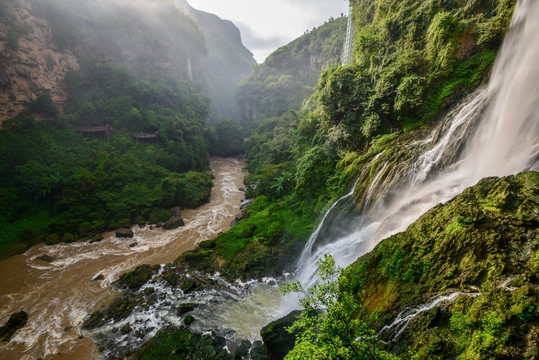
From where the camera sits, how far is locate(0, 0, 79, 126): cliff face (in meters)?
25.3

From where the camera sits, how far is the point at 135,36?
46000 mm

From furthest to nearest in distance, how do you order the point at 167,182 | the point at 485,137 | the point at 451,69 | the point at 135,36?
the point at 135,36, the point at 167,182, the point at 451,69, the point at 485,137

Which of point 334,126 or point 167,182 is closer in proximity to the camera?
point 334,126

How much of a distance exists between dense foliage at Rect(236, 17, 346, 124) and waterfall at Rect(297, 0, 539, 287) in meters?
52.7

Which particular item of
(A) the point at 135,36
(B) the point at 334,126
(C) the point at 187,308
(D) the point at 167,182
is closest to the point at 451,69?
(B) the point at 334,126

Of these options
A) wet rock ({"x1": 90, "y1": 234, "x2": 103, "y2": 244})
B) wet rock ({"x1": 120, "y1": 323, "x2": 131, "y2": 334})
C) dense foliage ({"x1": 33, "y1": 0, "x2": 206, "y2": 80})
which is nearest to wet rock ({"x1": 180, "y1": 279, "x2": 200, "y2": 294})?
wet rock ({"x1": 120, "y1": 323, "x2": 131, "y2": 334})

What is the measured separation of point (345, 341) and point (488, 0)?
56.5ft

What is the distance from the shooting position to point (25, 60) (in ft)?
89.7

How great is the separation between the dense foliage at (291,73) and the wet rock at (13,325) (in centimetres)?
5918

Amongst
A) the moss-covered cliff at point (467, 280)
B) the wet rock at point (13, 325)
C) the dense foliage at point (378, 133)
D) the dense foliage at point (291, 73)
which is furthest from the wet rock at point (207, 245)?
the dense foliage at point (291, 73)

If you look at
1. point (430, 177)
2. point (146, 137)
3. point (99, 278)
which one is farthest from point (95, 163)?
point (430, 177)

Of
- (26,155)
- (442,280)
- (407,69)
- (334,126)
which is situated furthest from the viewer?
(26,155)

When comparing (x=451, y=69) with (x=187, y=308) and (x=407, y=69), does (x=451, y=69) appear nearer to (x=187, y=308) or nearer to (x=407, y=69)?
(x=407, y=69)

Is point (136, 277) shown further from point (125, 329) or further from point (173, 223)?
point (173, 223)
